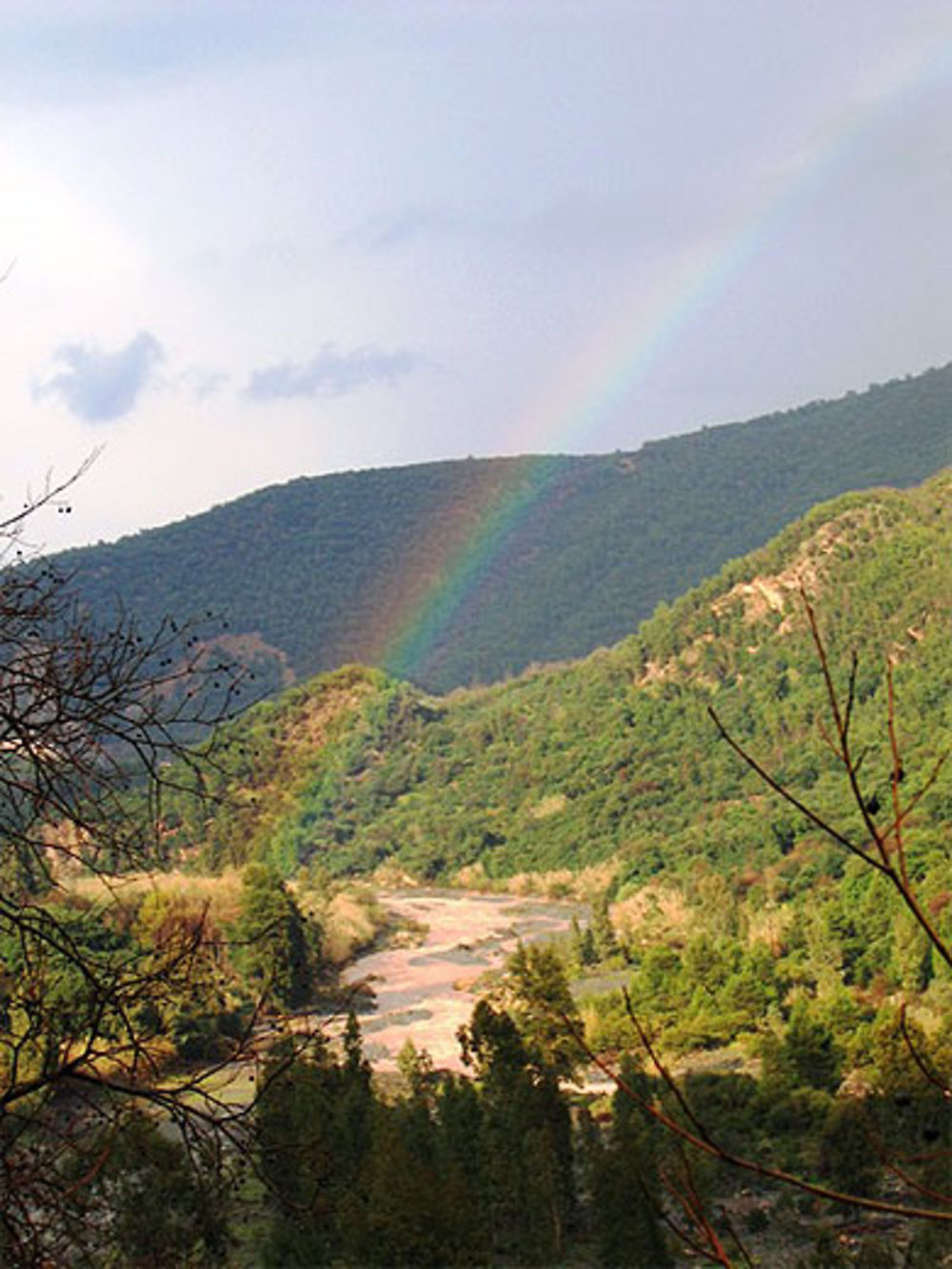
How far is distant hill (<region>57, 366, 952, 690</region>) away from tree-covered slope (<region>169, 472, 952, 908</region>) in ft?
81.6

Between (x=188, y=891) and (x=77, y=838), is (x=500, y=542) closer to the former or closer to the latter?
(x=188, y=891)

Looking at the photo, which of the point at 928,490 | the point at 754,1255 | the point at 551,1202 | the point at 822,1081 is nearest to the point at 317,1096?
the point at 551,1202

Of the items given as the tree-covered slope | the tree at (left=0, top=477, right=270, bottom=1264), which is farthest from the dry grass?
the tree at (left=0, top=477, right=270, bottom=1264)

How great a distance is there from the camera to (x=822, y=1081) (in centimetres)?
2067

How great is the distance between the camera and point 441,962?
3591 centimetres

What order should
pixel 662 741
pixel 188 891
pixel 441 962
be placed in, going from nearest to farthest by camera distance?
pixel 188 891 < pixel 441 962 < pixel 662 741

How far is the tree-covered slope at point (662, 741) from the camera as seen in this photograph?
43.8 meters

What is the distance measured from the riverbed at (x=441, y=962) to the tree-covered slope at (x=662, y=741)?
133 inches

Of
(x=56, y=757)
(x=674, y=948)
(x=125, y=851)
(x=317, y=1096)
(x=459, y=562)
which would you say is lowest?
(x=674, y=948)

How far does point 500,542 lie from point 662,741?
69.6 m

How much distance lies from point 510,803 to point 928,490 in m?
21.5

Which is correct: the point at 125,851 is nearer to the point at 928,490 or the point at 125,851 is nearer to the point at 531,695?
the point at 928,490

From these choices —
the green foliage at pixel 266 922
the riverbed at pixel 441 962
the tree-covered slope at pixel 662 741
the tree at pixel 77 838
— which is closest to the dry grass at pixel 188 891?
the green foliage at pixel 266 922

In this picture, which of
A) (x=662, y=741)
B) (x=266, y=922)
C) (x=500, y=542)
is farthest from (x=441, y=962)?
(x=500, y=542)
